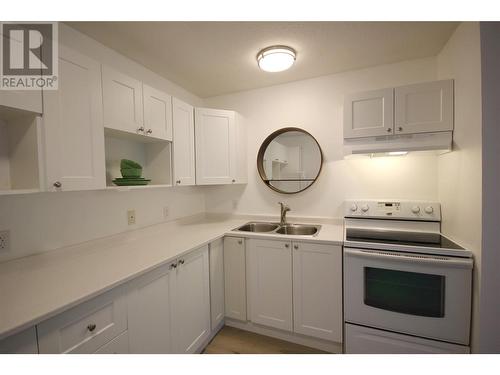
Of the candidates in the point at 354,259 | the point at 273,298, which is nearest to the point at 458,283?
the point at 354,259

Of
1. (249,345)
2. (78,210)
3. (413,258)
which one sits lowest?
(249,345)

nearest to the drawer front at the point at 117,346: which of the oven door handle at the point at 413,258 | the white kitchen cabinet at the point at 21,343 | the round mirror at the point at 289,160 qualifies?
the white kitchen cabinet at the point at 21,343

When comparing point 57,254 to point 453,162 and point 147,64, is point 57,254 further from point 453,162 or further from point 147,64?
point 453,162

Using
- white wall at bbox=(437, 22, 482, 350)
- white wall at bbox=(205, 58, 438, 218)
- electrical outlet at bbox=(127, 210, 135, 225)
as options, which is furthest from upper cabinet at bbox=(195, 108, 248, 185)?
white wall at bbox=(437, 22, 482, 350)

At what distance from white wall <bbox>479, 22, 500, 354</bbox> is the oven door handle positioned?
9 cm

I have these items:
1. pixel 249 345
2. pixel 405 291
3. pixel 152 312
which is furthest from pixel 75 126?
pixel 405 291

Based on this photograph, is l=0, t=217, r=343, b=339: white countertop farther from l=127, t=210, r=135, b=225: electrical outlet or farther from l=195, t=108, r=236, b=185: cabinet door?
l=195, t=108, r=236, b=185: cabinet door

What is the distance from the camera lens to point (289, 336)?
182 cm

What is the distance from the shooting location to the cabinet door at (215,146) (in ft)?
7.09

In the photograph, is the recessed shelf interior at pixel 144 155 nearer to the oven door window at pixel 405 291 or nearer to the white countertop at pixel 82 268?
the white countertop at pixel 82 268

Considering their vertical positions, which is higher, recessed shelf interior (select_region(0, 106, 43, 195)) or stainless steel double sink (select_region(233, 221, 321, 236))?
recessed shelf interior (select_region(0, 106, 43, 195))

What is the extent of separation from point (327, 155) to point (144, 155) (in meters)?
1.75

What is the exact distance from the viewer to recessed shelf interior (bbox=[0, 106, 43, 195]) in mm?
1049

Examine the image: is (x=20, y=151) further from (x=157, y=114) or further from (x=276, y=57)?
(x=276, y=57)
